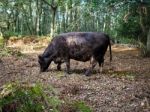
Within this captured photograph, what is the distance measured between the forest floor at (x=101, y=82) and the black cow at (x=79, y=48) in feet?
1.91

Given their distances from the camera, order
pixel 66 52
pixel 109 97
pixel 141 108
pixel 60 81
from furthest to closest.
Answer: pixel 66 52 → pixel 60 81 → pixel 109 97 → pixel 141 108

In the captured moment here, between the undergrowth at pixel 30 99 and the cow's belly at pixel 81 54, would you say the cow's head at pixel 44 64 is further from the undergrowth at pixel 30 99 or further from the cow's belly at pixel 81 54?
the undergrowth at pixel 30 99

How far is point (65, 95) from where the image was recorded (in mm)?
11297

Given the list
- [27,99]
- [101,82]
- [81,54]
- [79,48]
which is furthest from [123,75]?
[27,99]

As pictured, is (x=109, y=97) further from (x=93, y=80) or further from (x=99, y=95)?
(x=93, y=80)

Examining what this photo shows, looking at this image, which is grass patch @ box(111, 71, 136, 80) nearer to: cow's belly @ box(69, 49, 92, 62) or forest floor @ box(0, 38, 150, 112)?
forest floor @ box(0, 38, 150, 112)

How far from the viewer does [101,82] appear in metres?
13.8

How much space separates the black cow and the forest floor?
58 centimetres

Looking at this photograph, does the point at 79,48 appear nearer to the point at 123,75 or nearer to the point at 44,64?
the point at 44,64

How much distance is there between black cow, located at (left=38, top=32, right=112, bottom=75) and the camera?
15820 mm

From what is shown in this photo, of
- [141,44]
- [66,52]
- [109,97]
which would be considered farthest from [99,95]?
[141,44]

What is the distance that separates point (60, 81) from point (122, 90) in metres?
2.79

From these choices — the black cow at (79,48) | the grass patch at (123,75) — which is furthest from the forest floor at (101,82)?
the black cow at (79,48)

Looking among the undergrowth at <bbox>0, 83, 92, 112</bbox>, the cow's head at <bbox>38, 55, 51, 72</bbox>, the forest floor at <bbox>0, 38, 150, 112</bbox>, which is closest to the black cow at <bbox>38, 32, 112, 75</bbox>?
the cow's head at <bbox>38, 55, 51, 72</bbox>
